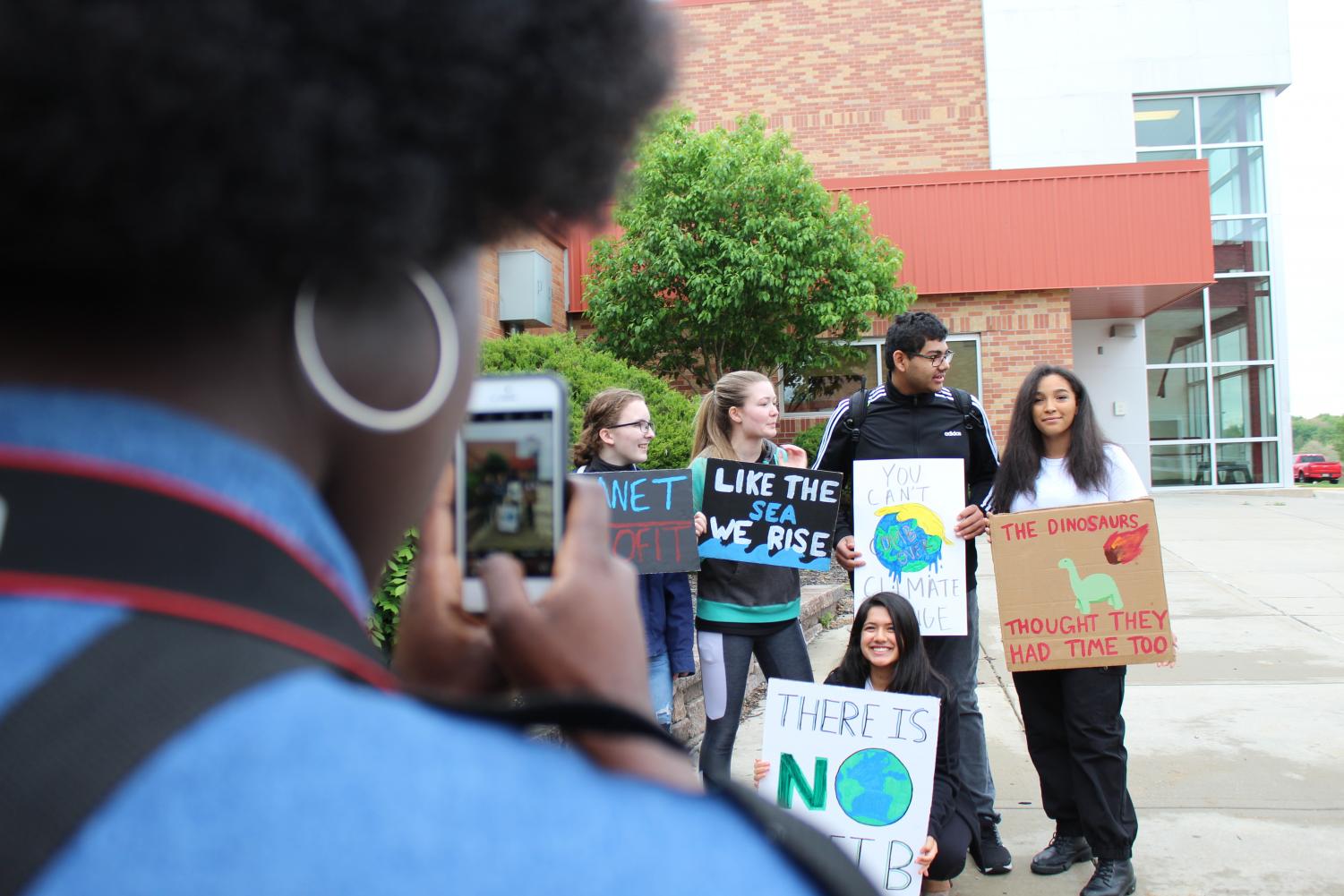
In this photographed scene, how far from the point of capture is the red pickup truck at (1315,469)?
104 feet

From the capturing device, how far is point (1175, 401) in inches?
827

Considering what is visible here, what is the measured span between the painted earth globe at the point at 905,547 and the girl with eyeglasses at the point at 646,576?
0.90m

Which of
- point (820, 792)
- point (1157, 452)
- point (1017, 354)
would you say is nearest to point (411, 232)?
point (820, 792)

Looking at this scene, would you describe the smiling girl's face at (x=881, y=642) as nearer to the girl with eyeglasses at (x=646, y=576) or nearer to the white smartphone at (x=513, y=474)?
the girl with eyeglasses at (x=646, y=576)

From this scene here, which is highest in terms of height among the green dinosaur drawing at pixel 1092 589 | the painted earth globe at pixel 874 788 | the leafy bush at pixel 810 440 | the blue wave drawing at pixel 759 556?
the leafy bush at pixel 810 440

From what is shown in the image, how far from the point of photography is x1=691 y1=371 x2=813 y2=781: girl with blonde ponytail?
439 centimetres

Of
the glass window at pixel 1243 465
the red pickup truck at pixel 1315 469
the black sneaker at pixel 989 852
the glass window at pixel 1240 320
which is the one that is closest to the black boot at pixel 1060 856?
the black sneaker at pixel 989 852

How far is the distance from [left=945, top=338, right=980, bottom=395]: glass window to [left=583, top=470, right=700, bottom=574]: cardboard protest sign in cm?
1299

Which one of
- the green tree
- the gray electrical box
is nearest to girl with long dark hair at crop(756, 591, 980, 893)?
the green tree

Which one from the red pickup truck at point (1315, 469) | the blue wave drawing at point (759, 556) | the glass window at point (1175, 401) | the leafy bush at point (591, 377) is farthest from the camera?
the red pickup truck at point (1315, 469)

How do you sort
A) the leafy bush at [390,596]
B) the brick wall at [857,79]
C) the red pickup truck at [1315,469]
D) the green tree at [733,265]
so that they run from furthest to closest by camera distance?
the red pickup truck at [1315,469] < the brick wall at [857,79] < the green tree at [733,265] < the leafy bush at [390,596]

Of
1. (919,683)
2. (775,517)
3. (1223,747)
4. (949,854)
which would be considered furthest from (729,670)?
(1223,747)

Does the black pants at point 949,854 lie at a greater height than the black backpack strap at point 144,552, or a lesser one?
lesser

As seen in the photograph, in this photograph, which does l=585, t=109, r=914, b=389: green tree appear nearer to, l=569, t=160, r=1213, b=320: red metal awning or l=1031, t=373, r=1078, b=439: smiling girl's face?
l=569, t=160, r=1213, b=320: red metal awning
